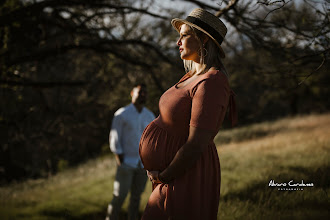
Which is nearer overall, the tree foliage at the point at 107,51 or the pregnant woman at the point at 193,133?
the pregnant woman at the point at 193,133

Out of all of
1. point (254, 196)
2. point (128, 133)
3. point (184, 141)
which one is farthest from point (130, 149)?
point (184, 141)

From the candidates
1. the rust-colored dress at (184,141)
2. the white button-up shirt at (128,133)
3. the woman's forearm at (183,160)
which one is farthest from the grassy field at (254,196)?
the woman's forearm at (183,160)

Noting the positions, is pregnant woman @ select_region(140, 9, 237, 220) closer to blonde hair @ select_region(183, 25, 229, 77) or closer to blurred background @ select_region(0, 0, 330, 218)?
blonde hair @ select_region(183, 25, 229, 77)

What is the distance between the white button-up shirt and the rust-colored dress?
259cm

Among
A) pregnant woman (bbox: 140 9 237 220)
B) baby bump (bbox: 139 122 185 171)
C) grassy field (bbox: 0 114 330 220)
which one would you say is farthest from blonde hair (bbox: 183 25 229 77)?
grassy field (bbox: 0 114 330 220)

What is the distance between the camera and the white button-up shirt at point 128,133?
4543mm

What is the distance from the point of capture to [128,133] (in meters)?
4.63

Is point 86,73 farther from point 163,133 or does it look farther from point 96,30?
point 163,133

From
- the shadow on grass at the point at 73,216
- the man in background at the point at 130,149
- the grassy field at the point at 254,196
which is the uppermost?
the man in background at the point at 130,149

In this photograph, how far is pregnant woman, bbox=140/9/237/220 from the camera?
168 centimetres

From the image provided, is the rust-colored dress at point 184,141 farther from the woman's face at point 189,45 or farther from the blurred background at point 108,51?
the blurred background at point 108,51

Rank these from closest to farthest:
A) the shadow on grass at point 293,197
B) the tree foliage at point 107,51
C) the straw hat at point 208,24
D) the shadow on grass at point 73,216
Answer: the straw hat at point 208,24 → the shadow on grass at point 293,197 → the tree foliage at point 107,51 → the shadow on grass at point 73,216

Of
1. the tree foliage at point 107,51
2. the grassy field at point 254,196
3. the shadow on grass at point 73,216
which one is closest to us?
the grassy field at point 254,196

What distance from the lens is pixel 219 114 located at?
1706mm
